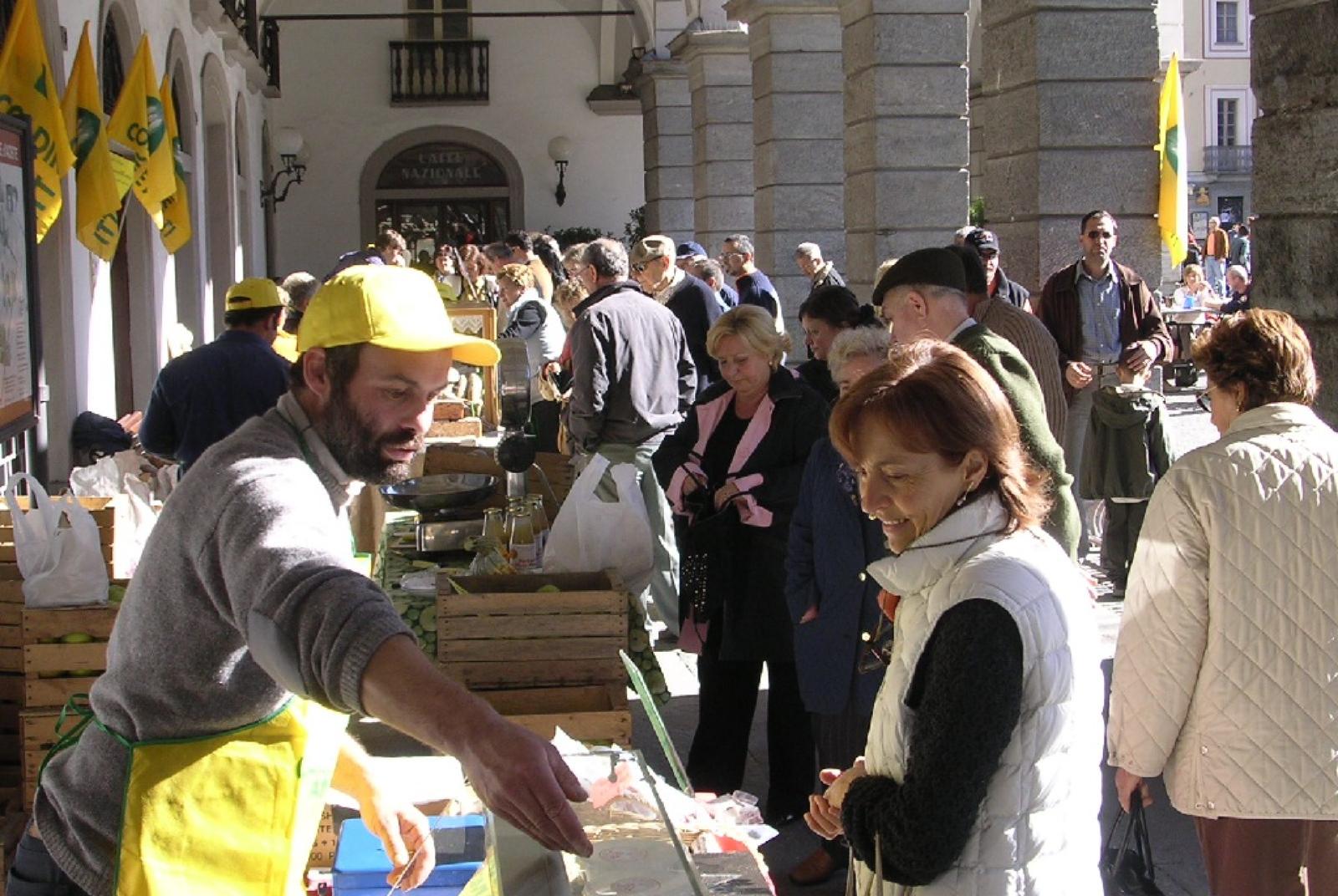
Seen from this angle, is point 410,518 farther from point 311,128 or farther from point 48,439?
point 311,128

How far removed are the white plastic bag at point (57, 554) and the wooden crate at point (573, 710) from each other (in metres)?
1.14

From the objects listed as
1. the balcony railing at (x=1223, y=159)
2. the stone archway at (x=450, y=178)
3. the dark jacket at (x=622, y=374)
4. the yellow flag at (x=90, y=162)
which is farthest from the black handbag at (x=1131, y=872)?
the balcony railing at (x=1223, y=159)

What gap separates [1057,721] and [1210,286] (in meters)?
24.0

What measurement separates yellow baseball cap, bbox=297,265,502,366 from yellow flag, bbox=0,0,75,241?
5477mm

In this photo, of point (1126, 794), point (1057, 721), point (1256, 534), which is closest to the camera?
point (1057, 721)

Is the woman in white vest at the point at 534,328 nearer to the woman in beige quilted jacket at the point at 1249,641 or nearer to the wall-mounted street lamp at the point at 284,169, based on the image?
the woman in beige quilted jacket at the point at 1249,641

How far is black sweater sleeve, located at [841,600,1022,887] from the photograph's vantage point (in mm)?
2373

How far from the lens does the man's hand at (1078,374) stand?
8.06m

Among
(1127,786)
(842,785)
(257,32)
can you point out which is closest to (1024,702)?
(842,785)

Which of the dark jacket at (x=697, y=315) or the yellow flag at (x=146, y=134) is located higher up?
the yellow flag at (x=146, y=134)

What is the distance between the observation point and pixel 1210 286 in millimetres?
25031

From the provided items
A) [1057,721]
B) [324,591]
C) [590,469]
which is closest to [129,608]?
[324,591]

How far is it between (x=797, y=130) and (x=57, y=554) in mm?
11131

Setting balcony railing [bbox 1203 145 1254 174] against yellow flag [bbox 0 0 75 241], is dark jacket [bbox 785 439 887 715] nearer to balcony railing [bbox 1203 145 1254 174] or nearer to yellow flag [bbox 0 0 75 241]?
yellow flag [bbox 0 0 75 241]
